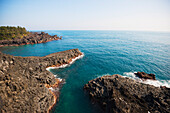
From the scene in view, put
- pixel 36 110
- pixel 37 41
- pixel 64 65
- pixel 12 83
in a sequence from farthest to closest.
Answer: pixel 37 41 → pixel 64 65 → pixel 36 110 → pixel 12 83

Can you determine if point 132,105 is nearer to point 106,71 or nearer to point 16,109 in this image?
point 106,71

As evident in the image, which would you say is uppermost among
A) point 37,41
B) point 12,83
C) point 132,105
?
point 37,41

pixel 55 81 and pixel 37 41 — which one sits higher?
pixel 37 41

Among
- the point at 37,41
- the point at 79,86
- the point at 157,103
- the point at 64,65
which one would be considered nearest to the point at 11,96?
the point at 79,86

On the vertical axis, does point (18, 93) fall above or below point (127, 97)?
above

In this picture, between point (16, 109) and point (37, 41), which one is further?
point (37, 41)

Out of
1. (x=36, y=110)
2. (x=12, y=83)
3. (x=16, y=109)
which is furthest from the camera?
(x=36, y=110)

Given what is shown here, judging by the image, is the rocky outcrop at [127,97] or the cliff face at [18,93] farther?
the rocky outcrop at [127,97]

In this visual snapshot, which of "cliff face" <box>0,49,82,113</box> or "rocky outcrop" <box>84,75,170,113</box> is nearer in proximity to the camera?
"cliff face" <box>0,49,82,113</box>
